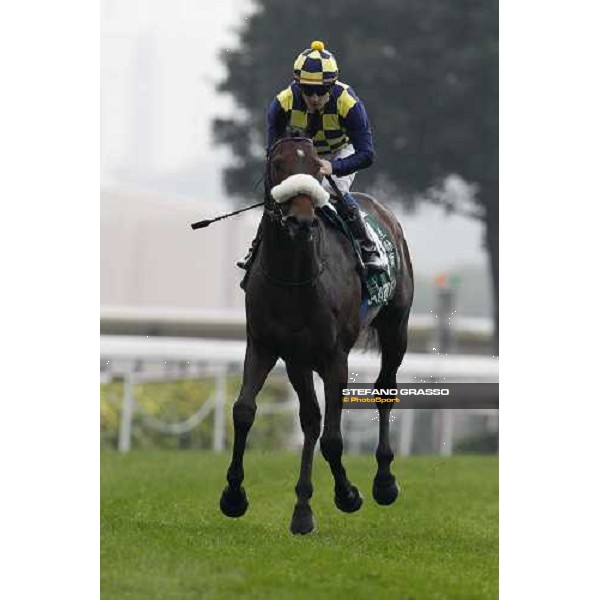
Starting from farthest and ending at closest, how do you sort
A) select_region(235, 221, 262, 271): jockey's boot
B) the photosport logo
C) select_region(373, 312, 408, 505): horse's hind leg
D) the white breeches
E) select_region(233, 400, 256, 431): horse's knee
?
the photosport logo, select_region(373, 312, 408, 505): horse's hind leg, the white breeches, select_region(235, 221, 262, 271): jockey's boot, select_region(233, 400, 256, 431): horse's knee

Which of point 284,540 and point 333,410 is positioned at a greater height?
point 333,410

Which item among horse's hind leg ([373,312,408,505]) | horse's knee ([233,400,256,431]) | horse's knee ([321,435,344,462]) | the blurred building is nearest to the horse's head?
horse's knee ([233,400,256,431])

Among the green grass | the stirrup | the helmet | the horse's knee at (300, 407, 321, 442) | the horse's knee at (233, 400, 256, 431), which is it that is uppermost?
the helmet

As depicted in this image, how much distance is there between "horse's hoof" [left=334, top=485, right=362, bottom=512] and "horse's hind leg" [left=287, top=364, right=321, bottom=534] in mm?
190

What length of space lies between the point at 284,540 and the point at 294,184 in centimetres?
176

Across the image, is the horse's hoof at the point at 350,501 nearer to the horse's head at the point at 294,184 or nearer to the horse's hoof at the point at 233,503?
the horse's hoof at the point at 233,503

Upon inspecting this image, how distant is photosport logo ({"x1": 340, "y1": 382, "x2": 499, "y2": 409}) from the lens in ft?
25.2

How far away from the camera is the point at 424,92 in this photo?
9.12m

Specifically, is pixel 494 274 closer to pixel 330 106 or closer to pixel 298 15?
pixel 298 15

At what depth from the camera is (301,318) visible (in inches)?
252

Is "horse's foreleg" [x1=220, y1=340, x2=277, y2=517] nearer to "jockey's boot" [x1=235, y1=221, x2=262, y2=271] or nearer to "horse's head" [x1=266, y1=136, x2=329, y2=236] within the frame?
"jockey's boot" [x1=235, y1=221, x2=262, y2=271]

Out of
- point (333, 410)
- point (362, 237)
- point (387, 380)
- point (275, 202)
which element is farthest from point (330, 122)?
point (387, 380)

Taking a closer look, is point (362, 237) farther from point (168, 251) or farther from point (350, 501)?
point (168, 251)

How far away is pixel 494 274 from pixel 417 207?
2.89 feet
